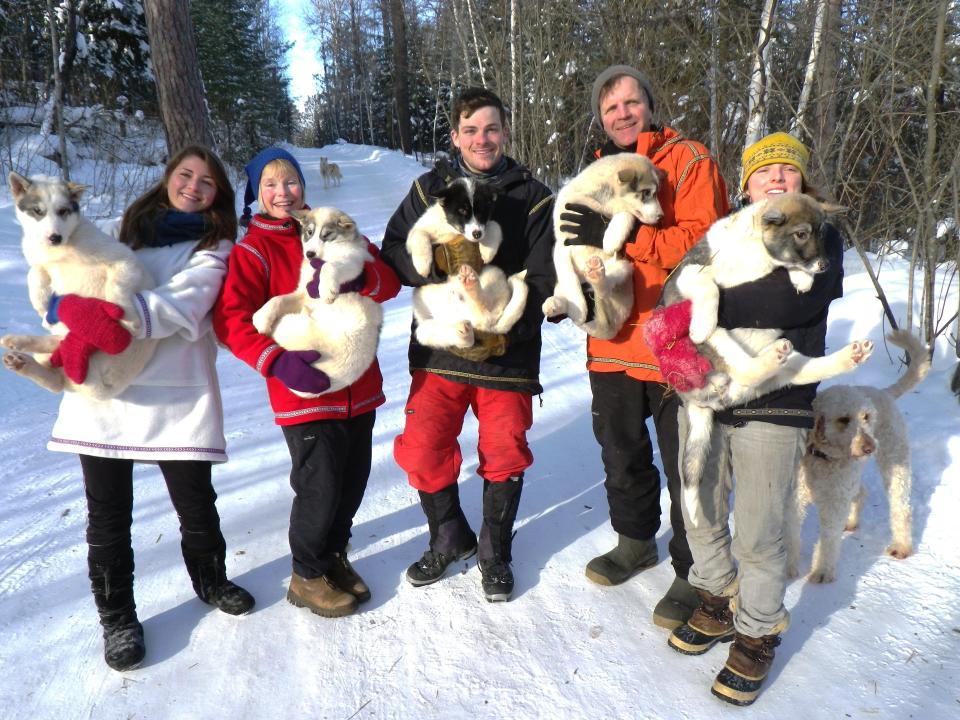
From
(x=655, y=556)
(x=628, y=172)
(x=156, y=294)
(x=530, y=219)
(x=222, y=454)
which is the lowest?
(x=655, y=556)

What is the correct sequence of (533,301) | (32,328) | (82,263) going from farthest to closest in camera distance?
(32,328) → (533,301) → (82,263)

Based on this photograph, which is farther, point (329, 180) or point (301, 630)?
point (329, 180)

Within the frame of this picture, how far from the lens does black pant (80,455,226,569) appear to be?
9.25 feet

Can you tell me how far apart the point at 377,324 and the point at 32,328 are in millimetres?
5706

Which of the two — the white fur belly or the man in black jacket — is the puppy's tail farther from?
the white fur belly

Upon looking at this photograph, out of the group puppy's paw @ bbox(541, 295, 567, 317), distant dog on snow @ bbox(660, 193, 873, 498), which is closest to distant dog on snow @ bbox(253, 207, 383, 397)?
puppy's paw @ bbox(541, 295, 567, 317)

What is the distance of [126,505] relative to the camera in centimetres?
291

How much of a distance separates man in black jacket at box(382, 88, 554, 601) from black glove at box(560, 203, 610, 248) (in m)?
0.24

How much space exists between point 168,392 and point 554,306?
198 centimetres

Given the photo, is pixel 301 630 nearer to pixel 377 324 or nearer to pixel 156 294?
pixel 377 324

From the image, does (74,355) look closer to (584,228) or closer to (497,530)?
(497,530)

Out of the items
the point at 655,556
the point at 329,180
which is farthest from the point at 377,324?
the point at 329,180

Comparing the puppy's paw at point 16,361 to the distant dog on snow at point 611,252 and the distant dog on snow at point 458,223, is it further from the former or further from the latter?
the distant dog on snow at point 611,252

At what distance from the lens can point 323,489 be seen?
305 cm
